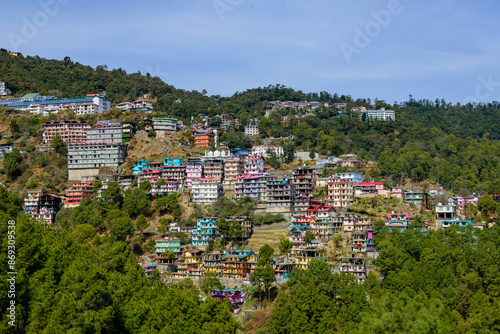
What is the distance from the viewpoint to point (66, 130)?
72188mm

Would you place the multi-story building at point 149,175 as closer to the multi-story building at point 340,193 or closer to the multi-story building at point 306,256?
the multi-story building at point 340,193

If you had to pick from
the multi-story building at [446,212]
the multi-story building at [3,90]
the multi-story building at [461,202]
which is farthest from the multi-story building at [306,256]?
the multi-story building at [3,90]

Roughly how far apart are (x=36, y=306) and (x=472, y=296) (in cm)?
2751

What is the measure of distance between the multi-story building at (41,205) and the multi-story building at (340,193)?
99.8 feet

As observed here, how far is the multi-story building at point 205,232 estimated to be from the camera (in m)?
50.9

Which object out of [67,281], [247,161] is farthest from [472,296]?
[247,161]

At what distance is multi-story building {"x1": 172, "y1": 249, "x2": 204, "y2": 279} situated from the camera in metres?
46.6

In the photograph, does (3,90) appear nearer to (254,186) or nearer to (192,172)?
(192,172)

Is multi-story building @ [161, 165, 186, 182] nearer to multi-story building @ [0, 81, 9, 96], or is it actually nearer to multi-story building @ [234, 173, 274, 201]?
multi-story building @ [234, 173, 274, 201]

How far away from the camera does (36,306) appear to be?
24.3 m

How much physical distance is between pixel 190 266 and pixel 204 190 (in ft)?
41.0

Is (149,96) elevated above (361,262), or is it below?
above

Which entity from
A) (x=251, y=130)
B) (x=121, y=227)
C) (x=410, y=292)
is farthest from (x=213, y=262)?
(x=251, y=130)

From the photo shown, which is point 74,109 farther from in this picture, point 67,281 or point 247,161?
point 67,281
